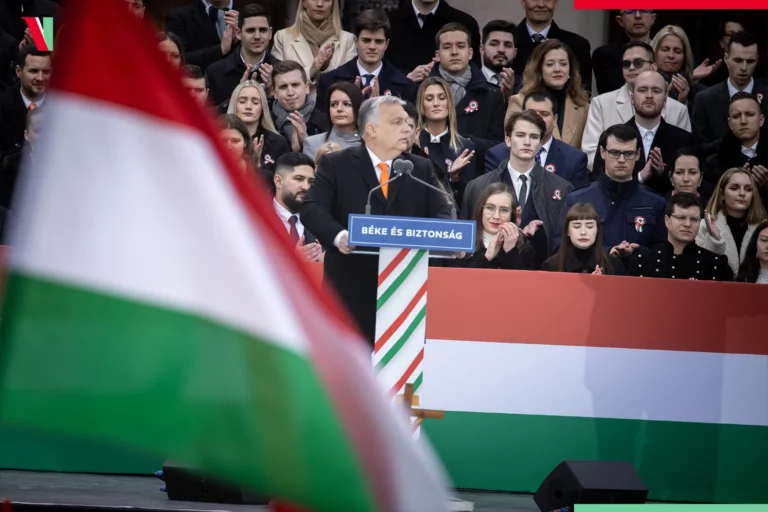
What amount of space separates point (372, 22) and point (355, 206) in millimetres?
2251

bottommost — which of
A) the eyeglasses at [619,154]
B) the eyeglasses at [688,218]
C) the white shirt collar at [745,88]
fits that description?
the eyeglasses at [688,218]

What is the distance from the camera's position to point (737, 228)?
8.36 meters

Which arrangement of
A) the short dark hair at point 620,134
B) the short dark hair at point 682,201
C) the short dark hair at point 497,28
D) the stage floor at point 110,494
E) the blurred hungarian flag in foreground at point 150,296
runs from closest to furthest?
1. the blurred hungarian flag in foreground at point 150,296
2. the stage floor at point 110,494
3. the short dark hair at point 682,201
4. the short dark hair at point 620,134
5. the short dark hair at point 497,28

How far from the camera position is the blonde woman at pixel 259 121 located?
27.9 feet

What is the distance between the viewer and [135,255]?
2.11 metres

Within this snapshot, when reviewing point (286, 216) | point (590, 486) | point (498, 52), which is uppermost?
point (498, 52)

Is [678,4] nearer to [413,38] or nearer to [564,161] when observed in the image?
[564,161]

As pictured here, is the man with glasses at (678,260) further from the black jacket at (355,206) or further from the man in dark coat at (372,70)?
the man in dark coat at (372,70)

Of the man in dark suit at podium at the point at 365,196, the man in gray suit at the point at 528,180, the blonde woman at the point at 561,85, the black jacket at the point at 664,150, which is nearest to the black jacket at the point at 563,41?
the blonde woman at the point at 561,85

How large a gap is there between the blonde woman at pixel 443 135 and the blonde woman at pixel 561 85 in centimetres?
45

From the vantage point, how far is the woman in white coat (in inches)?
326

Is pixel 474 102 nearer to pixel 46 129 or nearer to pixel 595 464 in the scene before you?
pixel 595 464

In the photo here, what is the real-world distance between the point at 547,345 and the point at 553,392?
27 centimetres

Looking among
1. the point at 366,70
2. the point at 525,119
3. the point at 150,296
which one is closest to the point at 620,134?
the point at 525,119
